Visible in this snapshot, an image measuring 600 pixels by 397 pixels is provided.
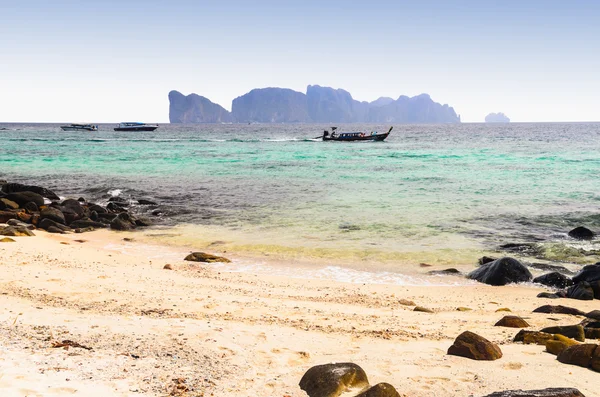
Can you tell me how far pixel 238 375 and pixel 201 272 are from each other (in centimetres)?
609

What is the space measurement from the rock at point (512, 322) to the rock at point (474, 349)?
1.81 m

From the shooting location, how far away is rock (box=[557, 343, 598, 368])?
19.2 feet

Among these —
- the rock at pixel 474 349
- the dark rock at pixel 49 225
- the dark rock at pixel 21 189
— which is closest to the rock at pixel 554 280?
the rock at pixel 474 349

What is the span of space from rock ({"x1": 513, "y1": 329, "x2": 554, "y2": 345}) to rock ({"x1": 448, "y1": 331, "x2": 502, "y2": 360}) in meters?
0.90

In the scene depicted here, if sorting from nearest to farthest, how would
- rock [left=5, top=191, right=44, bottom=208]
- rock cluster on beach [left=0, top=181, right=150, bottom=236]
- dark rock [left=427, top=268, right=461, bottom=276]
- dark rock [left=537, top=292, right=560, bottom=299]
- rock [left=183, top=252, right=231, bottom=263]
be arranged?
dark rock [left=537, top=292, right=560, bottom=299] < dark rock [left=427, top=268, right=461, bottom=276] < rock [left=183, top=252, right=231, bottom=263] < rock cluster on beach [left=0, top=181, right=150, bottom=236] < rock [left=5, top=191, right=44, bottom=208]

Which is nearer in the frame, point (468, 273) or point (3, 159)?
point (468, 273)

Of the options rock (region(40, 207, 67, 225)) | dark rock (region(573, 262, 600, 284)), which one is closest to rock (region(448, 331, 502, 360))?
dark rock (region(573, 262, 600, 284))

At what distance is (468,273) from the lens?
483 inches

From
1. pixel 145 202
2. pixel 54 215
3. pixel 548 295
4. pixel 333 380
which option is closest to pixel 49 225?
pixel 54 215

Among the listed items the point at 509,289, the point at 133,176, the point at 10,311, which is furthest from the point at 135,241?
the point at 133,176

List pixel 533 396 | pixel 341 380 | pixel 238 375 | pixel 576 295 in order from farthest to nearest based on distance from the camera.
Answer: pixel 576 295 → pixel 238 375 → pixel 341 380 → pixel 533 396

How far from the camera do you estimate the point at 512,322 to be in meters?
7.89

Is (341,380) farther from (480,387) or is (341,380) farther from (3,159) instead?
(3,159)

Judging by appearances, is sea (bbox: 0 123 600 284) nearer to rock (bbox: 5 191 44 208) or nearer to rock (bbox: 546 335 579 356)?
rock (bbox: 5 191 44 208)
